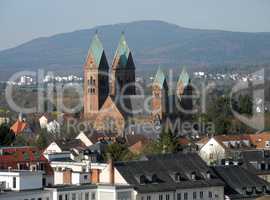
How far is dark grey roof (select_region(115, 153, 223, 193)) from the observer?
218 feet

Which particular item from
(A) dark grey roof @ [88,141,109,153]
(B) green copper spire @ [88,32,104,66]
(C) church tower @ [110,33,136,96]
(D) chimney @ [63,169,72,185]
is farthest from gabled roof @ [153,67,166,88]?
(D) chimney @ [63,169,72,185]

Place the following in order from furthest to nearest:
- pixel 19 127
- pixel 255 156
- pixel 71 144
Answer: pixel 19 127 → pixel 71 144 → pixel 255 156

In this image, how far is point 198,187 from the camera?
2721 inches

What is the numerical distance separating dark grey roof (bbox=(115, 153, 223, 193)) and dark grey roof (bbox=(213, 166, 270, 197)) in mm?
814

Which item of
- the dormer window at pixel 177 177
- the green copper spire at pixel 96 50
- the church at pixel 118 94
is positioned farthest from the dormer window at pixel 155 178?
the green copper spire at pixel 96 50

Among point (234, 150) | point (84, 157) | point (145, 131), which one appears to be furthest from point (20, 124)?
point (84, 157)

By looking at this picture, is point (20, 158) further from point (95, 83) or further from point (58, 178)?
point (95, 83)

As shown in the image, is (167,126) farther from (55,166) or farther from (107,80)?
(55,166)

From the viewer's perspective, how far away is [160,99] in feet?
484

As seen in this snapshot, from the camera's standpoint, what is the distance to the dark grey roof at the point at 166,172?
218ft

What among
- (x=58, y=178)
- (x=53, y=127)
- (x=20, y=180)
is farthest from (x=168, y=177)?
(x=53, y=127)

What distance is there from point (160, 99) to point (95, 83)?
22.8 feet

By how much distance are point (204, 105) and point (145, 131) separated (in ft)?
159

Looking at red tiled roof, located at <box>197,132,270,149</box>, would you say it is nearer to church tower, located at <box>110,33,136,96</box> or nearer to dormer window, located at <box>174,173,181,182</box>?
church tower, located at <box>110,33,136,96</box>
